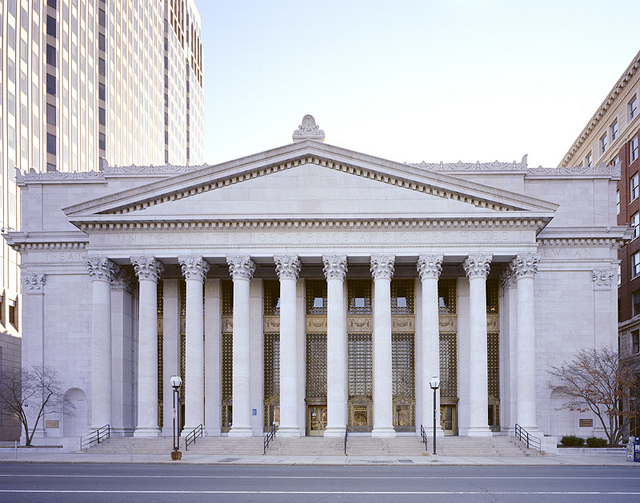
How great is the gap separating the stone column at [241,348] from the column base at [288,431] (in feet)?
6.19

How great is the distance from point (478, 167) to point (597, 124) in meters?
30.4

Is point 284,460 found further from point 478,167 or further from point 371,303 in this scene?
point 478,167

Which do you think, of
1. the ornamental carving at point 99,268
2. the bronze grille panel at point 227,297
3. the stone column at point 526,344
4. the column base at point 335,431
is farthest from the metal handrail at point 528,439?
the ornamental carving at point 99,268

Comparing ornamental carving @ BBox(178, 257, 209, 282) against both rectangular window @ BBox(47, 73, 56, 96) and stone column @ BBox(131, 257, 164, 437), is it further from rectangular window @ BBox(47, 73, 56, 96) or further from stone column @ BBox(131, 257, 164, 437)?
rectangular window @ BBox(47, 73, 56, 96)

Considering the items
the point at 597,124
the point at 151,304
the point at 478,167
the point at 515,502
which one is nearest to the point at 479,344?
the point at 478,167

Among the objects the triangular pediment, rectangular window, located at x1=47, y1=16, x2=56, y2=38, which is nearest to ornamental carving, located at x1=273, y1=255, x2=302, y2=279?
the triangular pediment

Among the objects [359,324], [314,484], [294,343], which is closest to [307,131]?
[294,343]

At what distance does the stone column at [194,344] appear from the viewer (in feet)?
153

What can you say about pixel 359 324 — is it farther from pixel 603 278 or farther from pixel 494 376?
pixel 603 278

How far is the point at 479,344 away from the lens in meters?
46.7

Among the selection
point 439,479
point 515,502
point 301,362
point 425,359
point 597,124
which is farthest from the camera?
point 597,124

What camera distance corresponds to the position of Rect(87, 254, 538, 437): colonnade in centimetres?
4612

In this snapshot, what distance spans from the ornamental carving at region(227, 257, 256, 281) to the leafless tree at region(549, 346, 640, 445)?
67.7 ft

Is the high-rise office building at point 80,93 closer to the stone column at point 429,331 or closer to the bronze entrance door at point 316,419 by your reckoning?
the bronze entrance door at point 316,419
